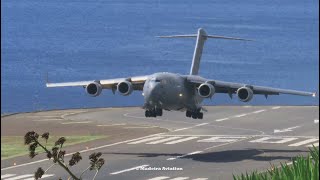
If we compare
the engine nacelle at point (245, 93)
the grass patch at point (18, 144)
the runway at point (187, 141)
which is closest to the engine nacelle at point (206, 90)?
the engine nacelle at point (245, 93)

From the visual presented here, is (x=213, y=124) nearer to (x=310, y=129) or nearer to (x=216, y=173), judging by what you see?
(x=310, y=129)

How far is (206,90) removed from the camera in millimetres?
84062

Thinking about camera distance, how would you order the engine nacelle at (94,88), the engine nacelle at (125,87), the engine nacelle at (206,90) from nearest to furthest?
the engine nacelle at (206,90) < the engine nacelle at (125,87) < the engine nacelle at (94,88)

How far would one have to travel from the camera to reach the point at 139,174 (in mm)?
86625

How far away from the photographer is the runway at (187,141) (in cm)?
8894

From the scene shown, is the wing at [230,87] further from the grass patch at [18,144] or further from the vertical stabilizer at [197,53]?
the grass patch at [18,144]

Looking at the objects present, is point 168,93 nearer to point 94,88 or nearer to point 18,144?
point 94,88

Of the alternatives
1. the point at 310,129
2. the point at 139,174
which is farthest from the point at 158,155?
the point at 310,129

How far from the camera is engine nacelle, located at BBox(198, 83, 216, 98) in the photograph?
83725 mm

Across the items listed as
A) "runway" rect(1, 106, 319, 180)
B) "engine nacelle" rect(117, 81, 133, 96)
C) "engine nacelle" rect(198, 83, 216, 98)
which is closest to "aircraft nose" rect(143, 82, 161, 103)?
"engine nacelle" rect(117, 81, 133, 96)

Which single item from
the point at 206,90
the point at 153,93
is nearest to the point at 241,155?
the point at 206,90

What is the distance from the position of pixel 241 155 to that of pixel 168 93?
787 inches

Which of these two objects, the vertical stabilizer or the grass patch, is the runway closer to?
the grass patch

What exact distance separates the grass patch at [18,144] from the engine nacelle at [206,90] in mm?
22332
